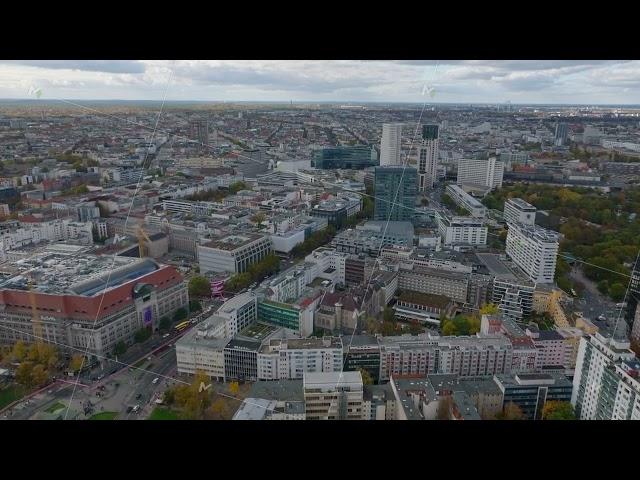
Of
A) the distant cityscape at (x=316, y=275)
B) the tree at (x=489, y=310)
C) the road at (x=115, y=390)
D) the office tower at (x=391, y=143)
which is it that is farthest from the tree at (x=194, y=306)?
the office tower at (x=391, y=143)

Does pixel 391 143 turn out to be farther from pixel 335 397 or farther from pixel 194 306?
pixel 335 397

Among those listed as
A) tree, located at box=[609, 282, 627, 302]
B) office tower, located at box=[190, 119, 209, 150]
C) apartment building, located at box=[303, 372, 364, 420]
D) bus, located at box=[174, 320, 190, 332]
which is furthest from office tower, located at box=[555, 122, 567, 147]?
apartment building, located at box=[303, 372, 364, 420]

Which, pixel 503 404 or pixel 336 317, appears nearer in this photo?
pixel 503 404

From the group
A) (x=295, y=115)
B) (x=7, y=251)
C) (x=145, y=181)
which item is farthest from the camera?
(x=295, y=115)

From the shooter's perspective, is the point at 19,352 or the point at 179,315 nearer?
the point at 19,352

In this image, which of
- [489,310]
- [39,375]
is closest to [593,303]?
[489,310]

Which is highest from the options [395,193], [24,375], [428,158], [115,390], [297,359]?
[428,158]

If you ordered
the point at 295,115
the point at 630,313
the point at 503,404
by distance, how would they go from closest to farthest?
the point at 503,404, the point at 630,313, the point at 295,115
